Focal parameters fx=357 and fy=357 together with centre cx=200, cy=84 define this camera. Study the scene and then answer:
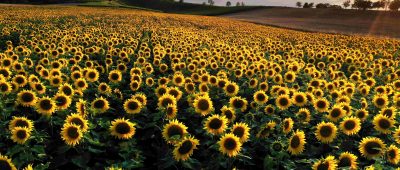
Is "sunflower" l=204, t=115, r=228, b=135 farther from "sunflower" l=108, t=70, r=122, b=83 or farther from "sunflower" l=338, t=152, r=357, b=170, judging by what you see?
"sunflower" l=108, t=70, r=122, b=83

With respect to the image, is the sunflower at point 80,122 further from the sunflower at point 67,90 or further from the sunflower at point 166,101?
the sunflower at point 67,90

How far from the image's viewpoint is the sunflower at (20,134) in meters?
5.09

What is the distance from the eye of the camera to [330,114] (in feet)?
22.6

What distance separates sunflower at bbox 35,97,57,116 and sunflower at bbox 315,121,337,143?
4.67 meters

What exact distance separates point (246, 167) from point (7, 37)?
52.8 feet

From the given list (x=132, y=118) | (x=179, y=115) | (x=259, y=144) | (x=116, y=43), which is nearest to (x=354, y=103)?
(x=259, y=144)

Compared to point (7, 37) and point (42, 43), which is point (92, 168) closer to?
point (42, 43)

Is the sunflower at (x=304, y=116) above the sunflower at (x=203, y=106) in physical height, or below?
below

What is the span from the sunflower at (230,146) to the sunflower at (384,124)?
2.94 meters

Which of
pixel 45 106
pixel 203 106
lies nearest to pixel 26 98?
pixel 45 106

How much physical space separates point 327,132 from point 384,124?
1.17m

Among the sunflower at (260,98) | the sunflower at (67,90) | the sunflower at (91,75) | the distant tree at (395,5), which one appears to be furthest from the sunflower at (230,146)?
the distant tree at (395,5)

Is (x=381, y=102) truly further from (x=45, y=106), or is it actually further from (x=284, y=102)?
(x=45, y=106)

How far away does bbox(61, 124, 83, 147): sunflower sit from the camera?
5285 millimetres
